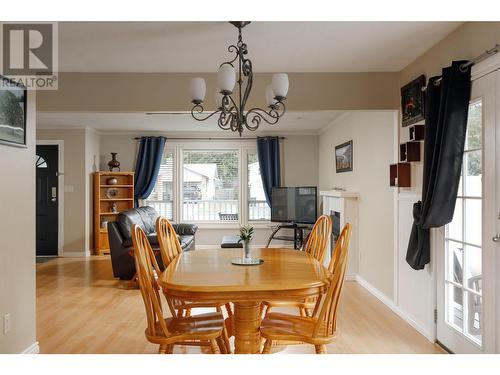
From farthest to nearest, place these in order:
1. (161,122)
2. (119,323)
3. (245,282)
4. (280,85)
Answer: (161,122)
(119,323)
(280,85)
(245,282)

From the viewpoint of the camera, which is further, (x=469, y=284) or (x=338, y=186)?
(x=338, y=186)

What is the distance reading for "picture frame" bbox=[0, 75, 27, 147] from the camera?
258cm

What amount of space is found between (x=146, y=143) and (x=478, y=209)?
6.48m

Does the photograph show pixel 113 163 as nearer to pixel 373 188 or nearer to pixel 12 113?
pixel 373 188

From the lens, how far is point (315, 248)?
3.34m

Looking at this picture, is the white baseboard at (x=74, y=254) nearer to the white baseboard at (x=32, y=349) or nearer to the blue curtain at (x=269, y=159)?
the blue curtain at (x=269, y=159)

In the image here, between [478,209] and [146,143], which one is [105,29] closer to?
[478,209]

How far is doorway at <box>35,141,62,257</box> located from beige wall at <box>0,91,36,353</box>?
4.92 m

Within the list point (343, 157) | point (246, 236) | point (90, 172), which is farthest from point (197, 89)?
point (90, 172)

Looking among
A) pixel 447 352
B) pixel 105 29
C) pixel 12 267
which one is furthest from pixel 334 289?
pixel 105 29

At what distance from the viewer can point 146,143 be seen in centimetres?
814

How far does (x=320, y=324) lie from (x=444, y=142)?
1.49m

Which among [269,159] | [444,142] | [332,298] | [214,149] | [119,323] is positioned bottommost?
[119,323]
